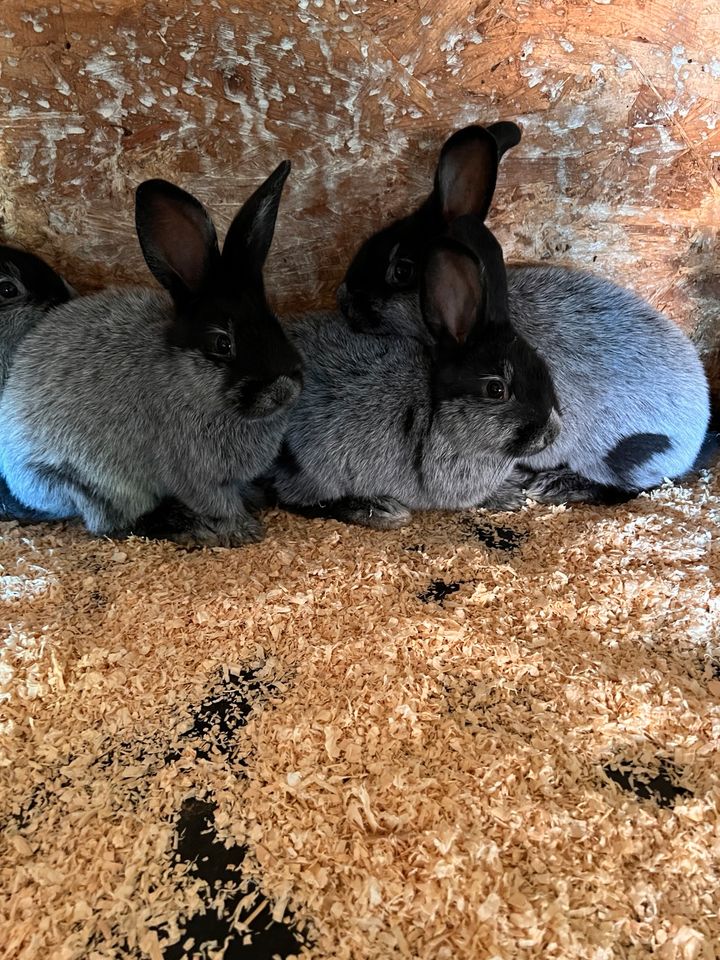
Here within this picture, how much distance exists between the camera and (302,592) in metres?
2.50

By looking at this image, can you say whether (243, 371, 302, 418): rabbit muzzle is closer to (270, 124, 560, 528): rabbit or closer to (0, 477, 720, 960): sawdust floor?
(270, 124, 560, 528): rabbit

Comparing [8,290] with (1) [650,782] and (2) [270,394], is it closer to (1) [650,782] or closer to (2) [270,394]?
(2) [270,394]

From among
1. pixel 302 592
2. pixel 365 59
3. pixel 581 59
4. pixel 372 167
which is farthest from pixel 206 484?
pixel 581 59

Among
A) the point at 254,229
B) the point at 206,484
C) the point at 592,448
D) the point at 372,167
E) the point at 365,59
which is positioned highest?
the point at 365,59

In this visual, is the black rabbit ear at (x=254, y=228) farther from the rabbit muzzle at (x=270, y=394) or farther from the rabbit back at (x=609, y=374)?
the rabbit back at (x=609, y=374)

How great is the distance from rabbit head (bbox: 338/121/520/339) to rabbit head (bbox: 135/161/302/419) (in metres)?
0.54

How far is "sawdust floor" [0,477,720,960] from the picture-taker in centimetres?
154

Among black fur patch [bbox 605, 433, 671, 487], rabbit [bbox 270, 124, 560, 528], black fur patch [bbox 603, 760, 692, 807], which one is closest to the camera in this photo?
black fur patch [bbox 603, 760, 692, 807]

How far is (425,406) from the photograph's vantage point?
9.18ft

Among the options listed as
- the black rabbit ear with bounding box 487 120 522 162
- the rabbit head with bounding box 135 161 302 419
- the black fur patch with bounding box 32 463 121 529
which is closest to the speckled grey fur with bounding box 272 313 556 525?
the rabbit head with bounding box 135 161 302 419

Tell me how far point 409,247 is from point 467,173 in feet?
1.18

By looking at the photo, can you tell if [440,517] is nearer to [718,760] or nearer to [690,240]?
[718,760]

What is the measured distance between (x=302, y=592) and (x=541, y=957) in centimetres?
136

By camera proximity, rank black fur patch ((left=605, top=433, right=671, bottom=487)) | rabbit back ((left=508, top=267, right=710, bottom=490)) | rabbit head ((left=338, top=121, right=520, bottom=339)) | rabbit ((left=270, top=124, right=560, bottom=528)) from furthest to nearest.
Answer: black fur patch ((left=605, top=433, right=671, bottom=487)), rabbit back ((left=508, top=267, right=710, bottom=490)), rabbit head ((left=338, top=121, right=520, bottom=339)), rabbit ((left=270, top=124, right=560, bottom=528))
